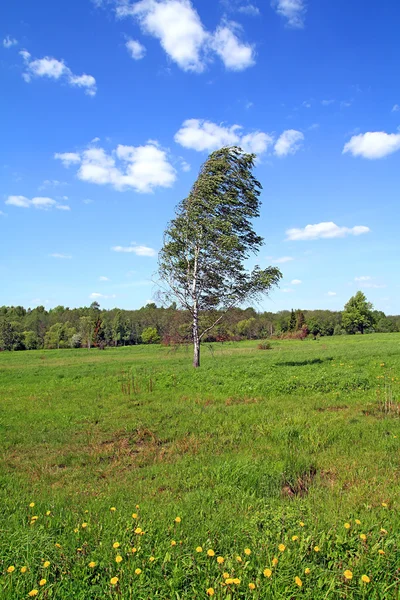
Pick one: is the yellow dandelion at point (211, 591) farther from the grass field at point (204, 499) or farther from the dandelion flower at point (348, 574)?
the dandelion flower at point (348, 574)

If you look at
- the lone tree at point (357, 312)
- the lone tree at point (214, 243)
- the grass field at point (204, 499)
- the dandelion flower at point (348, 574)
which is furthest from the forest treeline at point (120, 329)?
the dandelion flower at point (348, 574)

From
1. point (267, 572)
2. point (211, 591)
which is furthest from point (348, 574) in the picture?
point (211, 591)

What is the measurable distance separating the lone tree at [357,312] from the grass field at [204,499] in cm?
7191

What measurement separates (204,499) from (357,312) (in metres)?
79.4

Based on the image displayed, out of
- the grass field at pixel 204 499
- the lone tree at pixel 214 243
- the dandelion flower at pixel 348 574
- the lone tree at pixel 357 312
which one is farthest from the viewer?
the lone tree at pixel 357 312

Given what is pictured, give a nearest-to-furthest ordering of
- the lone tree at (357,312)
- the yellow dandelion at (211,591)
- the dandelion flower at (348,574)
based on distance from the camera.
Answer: the yellow dandelion at (211,591), the dandelion flower at (348,574), the lone tree at (357,312)

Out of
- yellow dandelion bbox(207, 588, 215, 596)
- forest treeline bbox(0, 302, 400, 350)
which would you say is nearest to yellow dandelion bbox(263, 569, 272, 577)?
yellow dandelion bbox(207, 588, 215, 596)

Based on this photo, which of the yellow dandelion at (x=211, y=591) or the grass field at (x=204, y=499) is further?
the grass field at (x=204, y=499)

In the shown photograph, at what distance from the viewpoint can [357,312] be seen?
3039 inches

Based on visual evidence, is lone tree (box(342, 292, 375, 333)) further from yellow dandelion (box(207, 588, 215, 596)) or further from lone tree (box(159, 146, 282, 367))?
yellow dandelion (box(207, 588, 215, 596))

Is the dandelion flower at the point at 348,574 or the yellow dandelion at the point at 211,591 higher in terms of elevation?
the dandelion flower at the point at 348,574

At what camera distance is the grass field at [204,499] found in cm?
301

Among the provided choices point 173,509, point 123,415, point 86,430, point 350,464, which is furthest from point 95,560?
point 123,415

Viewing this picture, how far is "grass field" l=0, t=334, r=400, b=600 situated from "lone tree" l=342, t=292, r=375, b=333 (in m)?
71.9
